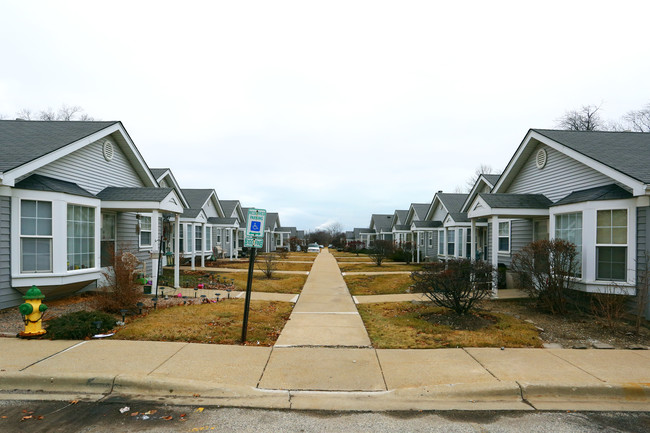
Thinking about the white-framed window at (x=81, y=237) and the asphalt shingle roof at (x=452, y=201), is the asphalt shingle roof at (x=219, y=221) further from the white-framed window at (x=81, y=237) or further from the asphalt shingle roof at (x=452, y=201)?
the white-framed window at (x=81, y=237)

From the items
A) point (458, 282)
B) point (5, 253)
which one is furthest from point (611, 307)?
point (5, 253)

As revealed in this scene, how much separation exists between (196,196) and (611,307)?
24599mm

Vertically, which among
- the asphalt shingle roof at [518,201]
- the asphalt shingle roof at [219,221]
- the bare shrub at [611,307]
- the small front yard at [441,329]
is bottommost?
the small front yard at [441,329]

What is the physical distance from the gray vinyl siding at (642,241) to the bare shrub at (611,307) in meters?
0.54

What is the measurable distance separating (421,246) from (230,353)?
1102 inches

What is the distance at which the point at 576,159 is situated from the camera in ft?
34.7

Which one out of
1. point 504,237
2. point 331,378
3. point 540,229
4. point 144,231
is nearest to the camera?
point 331,378

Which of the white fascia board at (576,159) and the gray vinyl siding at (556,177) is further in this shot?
the gray vinyl siding at (556,177)

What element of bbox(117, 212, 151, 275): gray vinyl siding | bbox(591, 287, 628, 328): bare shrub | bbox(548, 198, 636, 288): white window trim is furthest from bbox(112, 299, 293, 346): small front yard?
bbox(548, 198, 636, 288): white window trim

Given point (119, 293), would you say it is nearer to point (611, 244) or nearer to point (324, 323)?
point (324, 323)

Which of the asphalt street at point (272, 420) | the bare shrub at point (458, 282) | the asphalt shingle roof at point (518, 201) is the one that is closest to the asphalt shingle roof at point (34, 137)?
the asphalt street at point (272, 420)

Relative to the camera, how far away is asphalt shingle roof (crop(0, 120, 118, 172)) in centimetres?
905

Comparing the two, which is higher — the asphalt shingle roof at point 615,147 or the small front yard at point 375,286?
the asphalt shingle roof at point 615,147

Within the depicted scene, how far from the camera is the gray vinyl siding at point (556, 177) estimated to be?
1062cm
